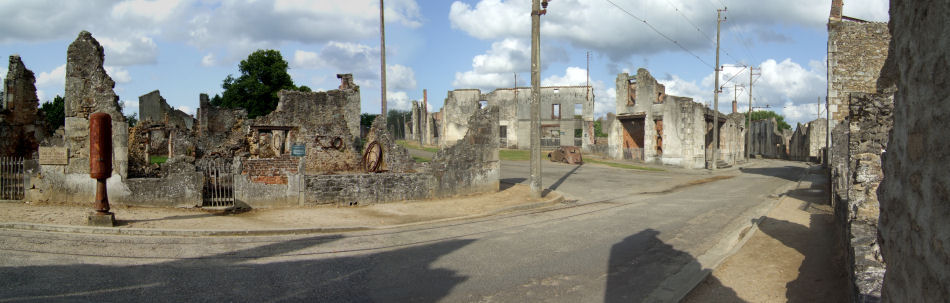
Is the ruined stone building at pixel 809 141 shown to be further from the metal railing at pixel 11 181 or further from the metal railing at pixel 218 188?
the metal railing at pixel 11 181

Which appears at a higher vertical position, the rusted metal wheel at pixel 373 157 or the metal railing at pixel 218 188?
the rusted metal wheel at pixel 373 157

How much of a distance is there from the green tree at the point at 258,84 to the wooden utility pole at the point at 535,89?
31738 millimetres

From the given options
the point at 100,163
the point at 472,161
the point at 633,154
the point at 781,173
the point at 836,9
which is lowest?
the point at 781,173

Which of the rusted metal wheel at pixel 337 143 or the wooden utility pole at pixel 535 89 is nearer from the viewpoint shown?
the wooden utility pole at pixel 535 89

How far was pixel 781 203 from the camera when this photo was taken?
14.1 metres

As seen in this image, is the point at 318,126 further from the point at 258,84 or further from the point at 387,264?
the point at 258,84

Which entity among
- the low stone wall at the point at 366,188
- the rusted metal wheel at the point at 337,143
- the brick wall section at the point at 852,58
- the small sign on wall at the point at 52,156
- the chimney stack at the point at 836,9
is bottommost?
the low stone wall at the point at 366,188

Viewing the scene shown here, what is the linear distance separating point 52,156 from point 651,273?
13.3 metres

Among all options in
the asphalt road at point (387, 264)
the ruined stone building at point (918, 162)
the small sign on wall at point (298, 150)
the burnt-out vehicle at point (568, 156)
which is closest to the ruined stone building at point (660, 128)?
the burnt-out vehicle at point (568, 156)

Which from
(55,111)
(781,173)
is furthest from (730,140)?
(55,111)

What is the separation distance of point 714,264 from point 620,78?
103ft

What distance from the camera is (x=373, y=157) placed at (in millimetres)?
19031

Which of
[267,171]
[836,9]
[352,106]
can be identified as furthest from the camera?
[352,106]

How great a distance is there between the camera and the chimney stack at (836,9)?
2136cm
